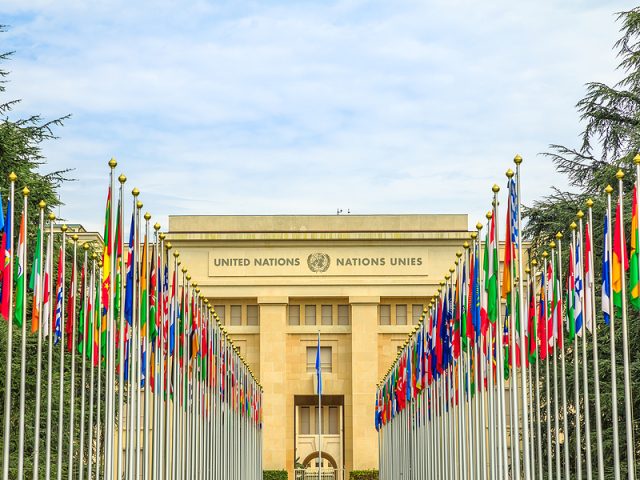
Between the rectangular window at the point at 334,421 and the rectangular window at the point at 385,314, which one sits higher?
the rectangular window at the point at 385,314

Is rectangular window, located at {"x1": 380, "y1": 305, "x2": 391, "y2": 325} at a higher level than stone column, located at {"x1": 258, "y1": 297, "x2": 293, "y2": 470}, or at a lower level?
higher

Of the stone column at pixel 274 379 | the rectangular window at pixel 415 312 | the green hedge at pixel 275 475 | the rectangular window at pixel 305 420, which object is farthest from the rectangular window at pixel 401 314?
the green hedge at pixel 275 475

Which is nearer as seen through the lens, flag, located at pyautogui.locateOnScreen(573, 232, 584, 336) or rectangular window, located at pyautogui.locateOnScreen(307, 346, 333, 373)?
flag, located at pyautogui.locateOnScreen(573, 232, 584, 336)

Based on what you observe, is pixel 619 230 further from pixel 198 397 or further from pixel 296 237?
pixel 296 237

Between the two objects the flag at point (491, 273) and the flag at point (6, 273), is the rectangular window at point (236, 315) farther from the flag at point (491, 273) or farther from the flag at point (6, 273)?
the flag at point (6, 273)

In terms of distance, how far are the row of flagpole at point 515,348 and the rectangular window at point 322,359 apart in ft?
90.5

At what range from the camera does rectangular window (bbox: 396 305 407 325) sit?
76250 mm

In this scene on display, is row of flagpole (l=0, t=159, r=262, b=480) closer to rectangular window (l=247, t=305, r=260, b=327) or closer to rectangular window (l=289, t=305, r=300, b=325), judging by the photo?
rectangular window (l=247, t=305, r=260, b=327)

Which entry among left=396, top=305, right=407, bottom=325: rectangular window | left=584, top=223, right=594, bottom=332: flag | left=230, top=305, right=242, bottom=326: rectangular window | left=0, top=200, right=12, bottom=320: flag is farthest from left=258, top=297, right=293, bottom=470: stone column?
left=0, top=200, right=12, bottom=320: flag

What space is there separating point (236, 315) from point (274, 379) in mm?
5114

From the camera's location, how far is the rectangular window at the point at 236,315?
76.2 meters

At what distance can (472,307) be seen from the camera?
28.8 metres

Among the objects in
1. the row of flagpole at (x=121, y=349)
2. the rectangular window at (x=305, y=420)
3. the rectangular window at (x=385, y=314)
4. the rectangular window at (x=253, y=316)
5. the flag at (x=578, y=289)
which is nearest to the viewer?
the row of flagpole at (x=121, y=349)

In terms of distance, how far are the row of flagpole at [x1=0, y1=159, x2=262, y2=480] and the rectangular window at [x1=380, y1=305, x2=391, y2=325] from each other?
31.3m
